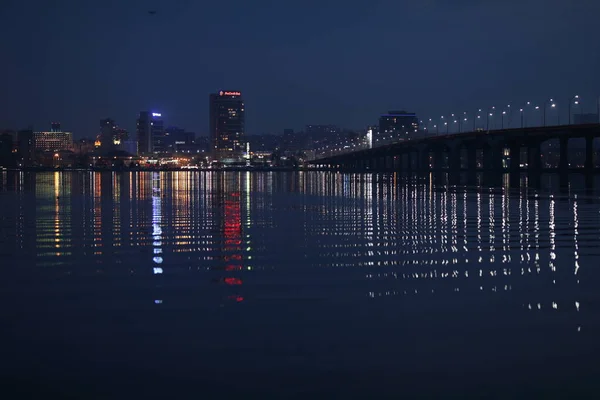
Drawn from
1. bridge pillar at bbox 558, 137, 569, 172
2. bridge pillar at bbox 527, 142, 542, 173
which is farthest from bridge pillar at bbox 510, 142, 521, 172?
bridge pillar at bbox 558, 137, 569, 172

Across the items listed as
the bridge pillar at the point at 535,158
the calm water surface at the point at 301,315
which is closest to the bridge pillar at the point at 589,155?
the bridge pillar at the point at 535,158

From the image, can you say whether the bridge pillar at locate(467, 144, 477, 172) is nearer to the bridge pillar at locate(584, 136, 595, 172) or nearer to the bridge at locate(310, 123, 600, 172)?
the bridge at locate(310, 123, 600, 172)

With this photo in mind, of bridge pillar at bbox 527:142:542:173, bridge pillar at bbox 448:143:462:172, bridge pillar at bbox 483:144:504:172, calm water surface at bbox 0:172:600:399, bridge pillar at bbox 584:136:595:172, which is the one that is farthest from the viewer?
bridge pillar at bbox 448:143:462:172

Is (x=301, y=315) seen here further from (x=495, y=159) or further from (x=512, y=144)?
(x=512, y=144)

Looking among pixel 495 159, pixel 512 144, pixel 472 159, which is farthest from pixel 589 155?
pixel 472 159

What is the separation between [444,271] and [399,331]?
277 inches

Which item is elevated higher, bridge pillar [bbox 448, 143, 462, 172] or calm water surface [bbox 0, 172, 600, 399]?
bridge pillar [bbox 448, 143, 462, 172]

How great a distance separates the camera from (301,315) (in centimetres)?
1335

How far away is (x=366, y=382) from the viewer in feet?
31.4

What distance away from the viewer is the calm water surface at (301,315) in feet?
31.6

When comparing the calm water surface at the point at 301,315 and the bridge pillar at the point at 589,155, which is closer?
the calm water surface at the point at 301,315

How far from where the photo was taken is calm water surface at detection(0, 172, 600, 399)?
9.64 meters

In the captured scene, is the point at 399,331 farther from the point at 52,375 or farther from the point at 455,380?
the point at 52,375

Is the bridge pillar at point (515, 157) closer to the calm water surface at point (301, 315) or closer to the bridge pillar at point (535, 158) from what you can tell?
the bridge pillar at point (535, 158)
